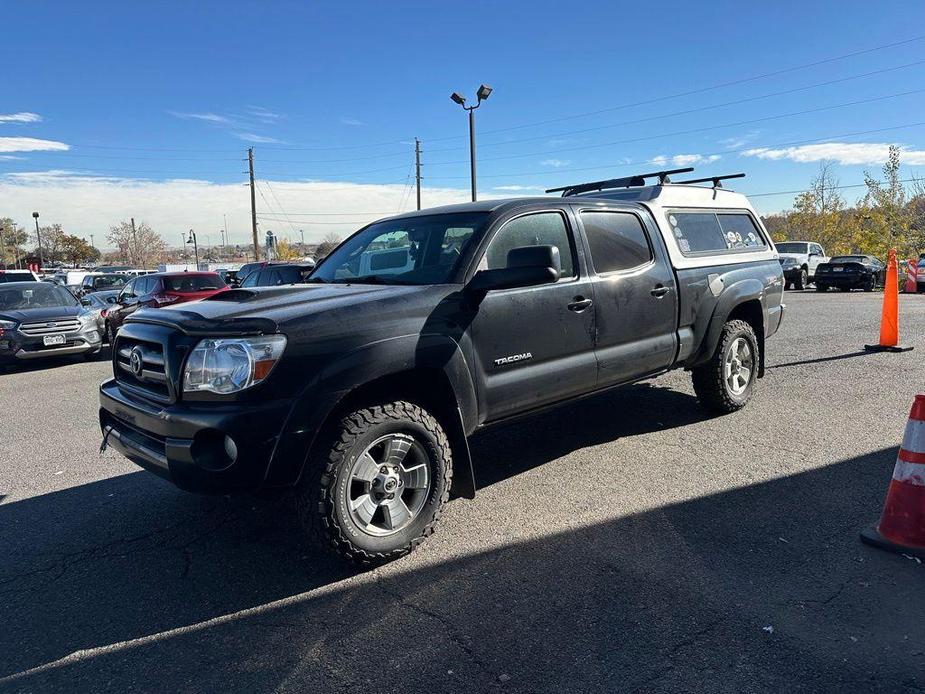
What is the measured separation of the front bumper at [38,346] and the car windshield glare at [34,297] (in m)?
0.92

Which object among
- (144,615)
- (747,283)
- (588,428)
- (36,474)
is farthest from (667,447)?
(36,474)

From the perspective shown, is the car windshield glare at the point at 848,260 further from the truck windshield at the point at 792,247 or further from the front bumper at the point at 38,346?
the front bumper at the point at 38,346

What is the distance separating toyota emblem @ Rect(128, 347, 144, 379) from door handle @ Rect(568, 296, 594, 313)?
2545 millimetres

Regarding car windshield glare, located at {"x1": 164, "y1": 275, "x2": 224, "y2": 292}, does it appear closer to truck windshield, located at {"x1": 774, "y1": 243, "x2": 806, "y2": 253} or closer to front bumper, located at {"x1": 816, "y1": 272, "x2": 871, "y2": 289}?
front bumper, located at {"x1": 816, "y1": 272, "x2": 871, "y2": 289}

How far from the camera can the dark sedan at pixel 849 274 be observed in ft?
77.0

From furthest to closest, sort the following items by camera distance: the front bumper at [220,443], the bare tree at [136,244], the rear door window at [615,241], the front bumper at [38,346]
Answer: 1. the bare tree at [136,244]
2. the front bumper at [38,346]
3. the rear door window at [615,241]
4. the front bumper at [220,443]

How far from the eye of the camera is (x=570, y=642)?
2631mm

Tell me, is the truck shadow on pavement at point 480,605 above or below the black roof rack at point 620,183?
below

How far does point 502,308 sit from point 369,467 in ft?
4.03

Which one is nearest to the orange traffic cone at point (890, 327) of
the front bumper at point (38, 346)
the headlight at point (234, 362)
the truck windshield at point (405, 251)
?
the truck windshield at point (405, 251)

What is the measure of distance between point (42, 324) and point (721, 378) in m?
10.1

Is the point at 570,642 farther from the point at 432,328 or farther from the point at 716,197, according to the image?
the point at 716,197

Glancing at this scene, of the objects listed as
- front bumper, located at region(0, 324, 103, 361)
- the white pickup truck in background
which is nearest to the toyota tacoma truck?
front bumper, located at region(0, 324, 103, 361)

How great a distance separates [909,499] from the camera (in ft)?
10.9
